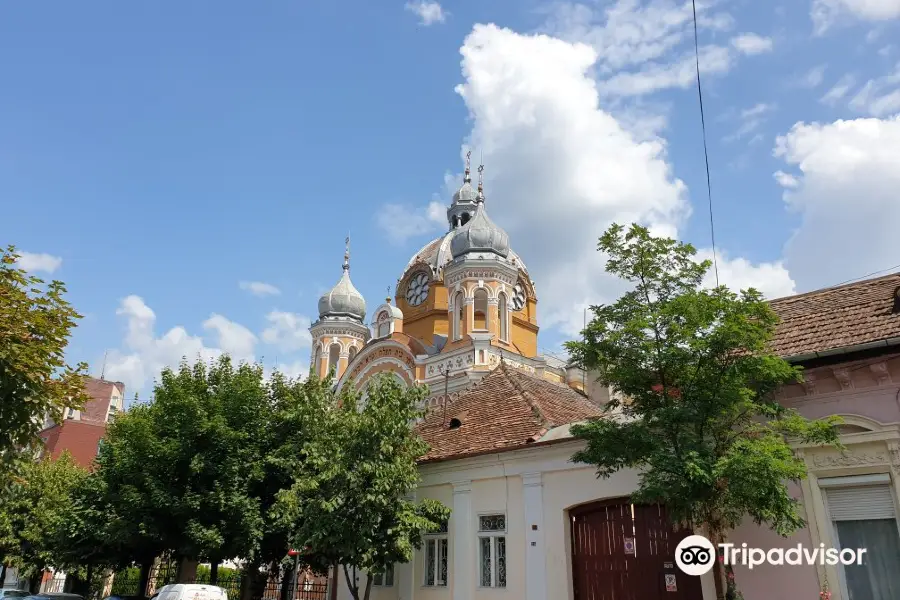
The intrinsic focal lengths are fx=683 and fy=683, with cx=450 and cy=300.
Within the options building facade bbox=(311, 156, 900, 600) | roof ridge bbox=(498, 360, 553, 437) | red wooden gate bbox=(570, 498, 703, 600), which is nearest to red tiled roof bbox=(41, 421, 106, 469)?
building facade bbox=(311, 156, 900, 600)

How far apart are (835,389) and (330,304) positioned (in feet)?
137

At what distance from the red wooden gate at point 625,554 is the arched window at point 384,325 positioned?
97.4ft

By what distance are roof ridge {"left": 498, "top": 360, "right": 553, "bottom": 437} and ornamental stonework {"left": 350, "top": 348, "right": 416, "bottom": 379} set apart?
2107cm

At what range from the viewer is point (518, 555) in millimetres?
13742

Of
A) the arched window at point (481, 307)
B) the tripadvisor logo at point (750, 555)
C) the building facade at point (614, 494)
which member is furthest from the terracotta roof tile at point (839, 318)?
the arched window at point (481, 307)

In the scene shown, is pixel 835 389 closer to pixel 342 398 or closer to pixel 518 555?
pixel 518 555

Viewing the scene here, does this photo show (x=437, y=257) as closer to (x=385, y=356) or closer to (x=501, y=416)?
(x=385, y=356)

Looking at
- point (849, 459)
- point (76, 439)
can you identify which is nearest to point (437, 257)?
point (76, 439)

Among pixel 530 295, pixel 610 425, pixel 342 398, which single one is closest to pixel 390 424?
pixel 342 398

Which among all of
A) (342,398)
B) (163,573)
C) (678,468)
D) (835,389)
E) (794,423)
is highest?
(342,398)

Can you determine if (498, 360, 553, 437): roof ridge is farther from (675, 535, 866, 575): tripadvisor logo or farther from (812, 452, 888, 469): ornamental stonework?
(812, 452, 888, 469): ornamental stonework

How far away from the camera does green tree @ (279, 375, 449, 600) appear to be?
13516 mm

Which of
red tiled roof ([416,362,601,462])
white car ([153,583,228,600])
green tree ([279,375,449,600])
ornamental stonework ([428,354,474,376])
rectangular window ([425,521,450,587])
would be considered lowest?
white car ([153,583,228,600])

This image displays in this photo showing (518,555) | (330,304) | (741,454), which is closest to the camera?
(741,454)
